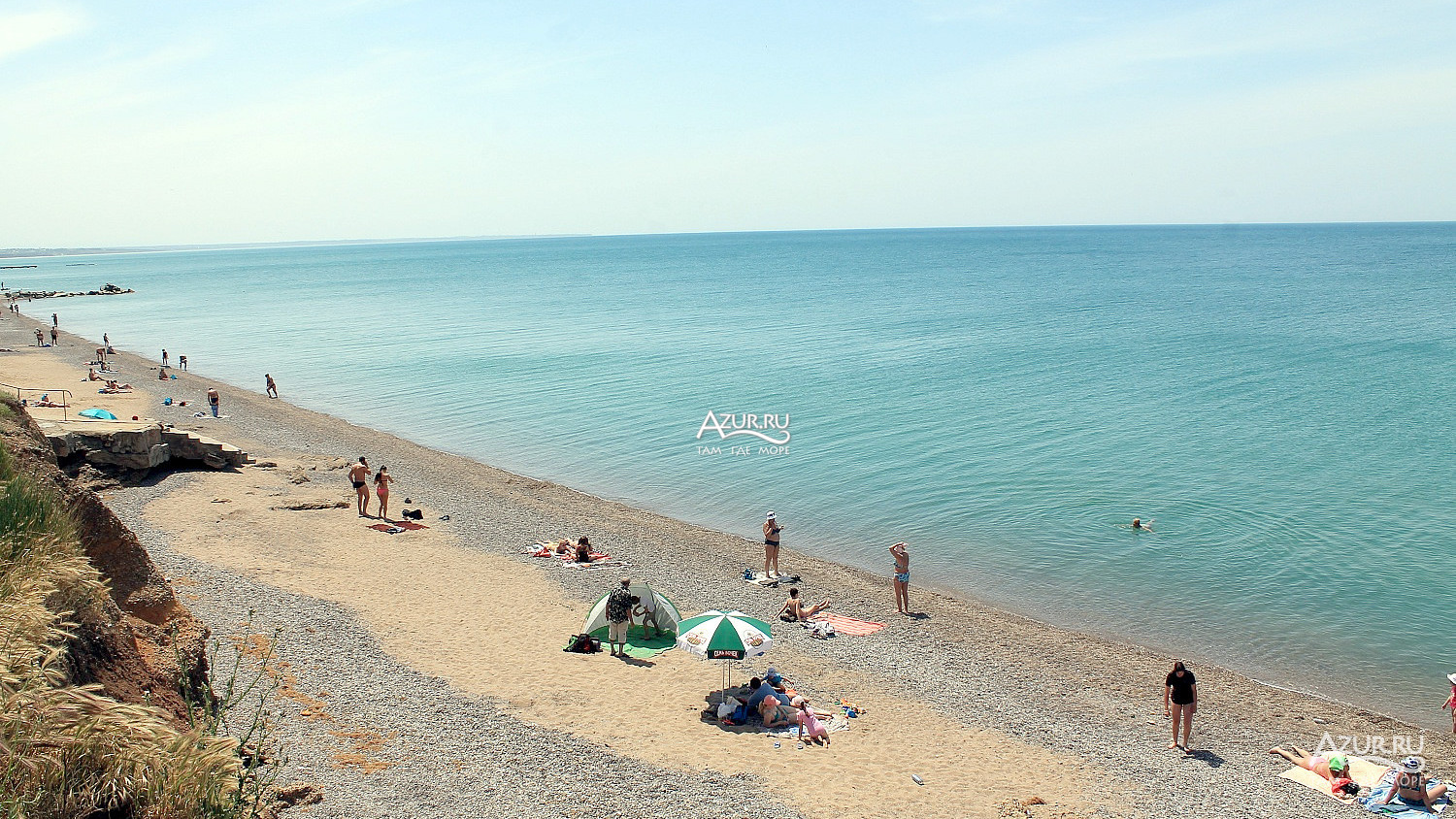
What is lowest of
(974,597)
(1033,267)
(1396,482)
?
(974,597)

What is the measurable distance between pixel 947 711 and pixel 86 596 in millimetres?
11932

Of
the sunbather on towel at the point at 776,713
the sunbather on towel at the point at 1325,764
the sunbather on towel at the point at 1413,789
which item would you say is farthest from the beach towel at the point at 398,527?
the sunbather on towel at the point at 1413,789

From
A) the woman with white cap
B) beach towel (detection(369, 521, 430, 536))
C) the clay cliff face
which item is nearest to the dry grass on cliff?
the clay cliff face

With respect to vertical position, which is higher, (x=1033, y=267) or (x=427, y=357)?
(x=1033, y=267)

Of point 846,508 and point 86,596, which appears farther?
point 846,508

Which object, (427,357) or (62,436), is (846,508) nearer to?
(62,436)

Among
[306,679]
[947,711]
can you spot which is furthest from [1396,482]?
[306,679]

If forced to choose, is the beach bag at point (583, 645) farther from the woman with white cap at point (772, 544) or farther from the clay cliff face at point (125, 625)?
the clay cliff face at point (125, 625)

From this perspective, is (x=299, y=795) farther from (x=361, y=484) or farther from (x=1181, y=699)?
(x=361, y=484)

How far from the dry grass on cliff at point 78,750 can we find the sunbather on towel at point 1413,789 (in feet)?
45.6

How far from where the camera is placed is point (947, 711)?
1455 cm

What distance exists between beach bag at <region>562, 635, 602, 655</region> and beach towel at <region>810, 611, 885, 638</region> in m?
4.59

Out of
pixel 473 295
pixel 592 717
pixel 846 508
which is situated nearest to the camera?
pixel 592 717

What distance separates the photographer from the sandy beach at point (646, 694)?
11.4m
